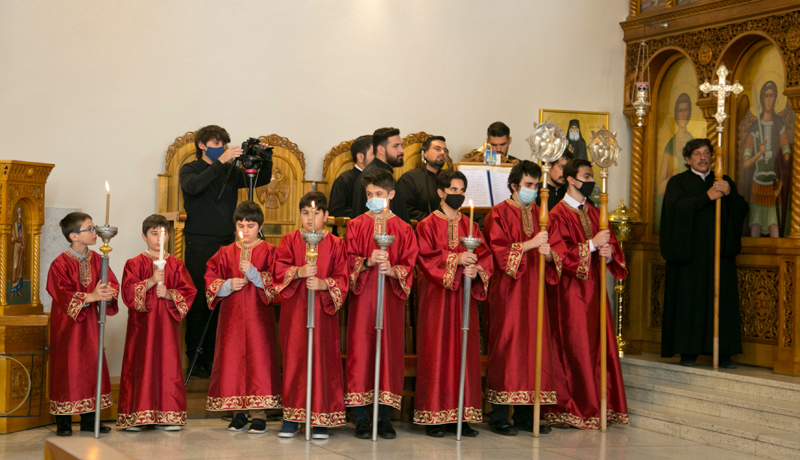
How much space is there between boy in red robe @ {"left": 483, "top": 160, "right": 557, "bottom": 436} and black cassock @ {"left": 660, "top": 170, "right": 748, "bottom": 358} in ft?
5.89

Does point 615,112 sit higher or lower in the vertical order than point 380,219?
higher

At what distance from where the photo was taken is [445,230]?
6.23 metres

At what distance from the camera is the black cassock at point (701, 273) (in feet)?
24.8

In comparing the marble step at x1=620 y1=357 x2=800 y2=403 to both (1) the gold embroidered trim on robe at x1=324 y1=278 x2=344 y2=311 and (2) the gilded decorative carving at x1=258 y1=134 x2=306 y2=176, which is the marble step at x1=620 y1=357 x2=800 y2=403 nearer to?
(1) the gold embroidered trim on robe at x1=324 y1=278 x2=344 y2=311

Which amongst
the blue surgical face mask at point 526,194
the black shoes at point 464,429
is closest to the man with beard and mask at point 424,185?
the blue surgical face mask at point 526,194

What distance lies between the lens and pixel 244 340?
6117mm

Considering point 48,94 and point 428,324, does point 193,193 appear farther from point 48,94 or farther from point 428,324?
point 428,324

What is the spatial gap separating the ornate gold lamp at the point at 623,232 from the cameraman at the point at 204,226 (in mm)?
3563

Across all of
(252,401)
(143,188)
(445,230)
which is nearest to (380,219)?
(445,230)

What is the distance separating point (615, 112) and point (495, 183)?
254 cm

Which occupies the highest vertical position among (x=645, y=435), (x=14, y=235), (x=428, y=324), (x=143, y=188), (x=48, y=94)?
(x=48, y=94)

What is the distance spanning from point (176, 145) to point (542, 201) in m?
3.36

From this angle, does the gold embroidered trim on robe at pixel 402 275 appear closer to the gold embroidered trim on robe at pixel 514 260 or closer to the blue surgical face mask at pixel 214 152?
the gold embroidered trim on robe at pixel 514 260

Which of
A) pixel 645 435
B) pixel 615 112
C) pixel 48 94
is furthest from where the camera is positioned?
pixel 615 112
